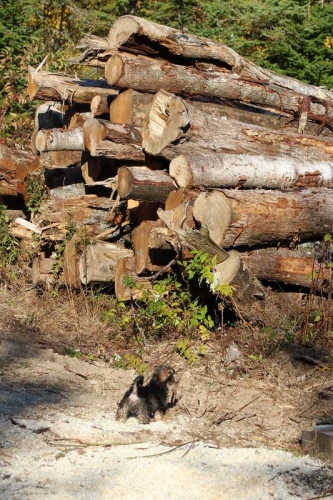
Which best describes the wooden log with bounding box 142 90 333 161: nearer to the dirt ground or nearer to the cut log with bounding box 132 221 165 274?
the cut log with bounding box 132 221 165 274

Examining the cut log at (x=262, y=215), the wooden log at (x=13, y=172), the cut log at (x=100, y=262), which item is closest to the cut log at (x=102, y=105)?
the wooden log at (x=13, y=172)

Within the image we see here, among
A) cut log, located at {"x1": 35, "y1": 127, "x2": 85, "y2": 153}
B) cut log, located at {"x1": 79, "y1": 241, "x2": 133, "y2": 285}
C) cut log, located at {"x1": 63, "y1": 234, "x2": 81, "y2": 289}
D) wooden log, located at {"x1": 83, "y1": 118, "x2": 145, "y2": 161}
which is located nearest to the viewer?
wooden log, located at {"x1": 83, "y1": 118, "x2": 145, "y2": 161}

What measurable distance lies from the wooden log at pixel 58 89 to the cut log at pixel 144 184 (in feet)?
7.20

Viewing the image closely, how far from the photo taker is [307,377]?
6.26m

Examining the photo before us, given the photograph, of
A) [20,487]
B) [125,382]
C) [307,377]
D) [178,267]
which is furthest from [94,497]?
[178,267]

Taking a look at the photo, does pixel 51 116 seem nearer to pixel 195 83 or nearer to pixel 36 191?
pixel 36 191

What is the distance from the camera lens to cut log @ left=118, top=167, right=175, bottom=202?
22.9 ft

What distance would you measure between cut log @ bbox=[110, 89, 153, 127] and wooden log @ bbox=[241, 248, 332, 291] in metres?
1.90

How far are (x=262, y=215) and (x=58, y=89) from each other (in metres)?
3.32

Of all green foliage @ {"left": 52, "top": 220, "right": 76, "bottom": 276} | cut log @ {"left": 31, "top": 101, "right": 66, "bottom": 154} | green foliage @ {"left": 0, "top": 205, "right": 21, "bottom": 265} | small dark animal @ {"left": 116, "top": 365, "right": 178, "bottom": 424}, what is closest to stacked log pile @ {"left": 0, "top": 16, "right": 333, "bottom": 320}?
green foliage @ {"left": 52, "top": 220, "right": 76, "bottom": 276}

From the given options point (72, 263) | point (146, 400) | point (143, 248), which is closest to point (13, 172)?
point (72, 263)

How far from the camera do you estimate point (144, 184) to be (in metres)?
7.02

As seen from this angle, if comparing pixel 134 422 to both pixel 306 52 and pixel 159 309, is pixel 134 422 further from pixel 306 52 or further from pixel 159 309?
pixel 306 52

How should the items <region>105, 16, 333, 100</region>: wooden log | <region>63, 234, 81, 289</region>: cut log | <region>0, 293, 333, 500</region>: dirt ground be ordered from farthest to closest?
<region>63, 234, 81, 289</region>: cut log
<region>105, 16, 333, 100</region>: wooden log
<region>0, 293, 333, 500</region>: dirt ground
